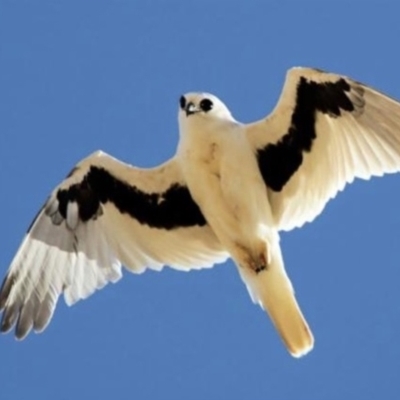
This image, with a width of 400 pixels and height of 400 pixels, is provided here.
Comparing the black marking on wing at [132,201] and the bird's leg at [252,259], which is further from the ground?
the black marking on wing at [132,201]

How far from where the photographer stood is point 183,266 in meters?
13.2

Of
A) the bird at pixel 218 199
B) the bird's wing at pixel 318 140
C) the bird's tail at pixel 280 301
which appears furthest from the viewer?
the bird's wing at pixel 318 140

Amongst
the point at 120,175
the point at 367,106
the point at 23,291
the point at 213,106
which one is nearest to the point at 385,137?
the point at 367,106

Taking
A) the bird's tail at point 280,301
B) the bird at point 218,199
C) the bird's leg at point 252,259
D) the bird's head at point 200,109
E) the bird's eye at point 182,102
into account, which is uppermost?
the bird's eye at point 182,102

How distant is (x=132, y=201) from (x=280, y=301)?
172 centimetres

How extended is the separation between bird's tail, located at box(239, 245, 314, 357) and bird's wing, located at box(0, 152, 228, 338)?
578 millimetres

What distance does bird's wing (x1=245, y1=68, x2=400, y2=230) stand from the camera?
1262 centimetres

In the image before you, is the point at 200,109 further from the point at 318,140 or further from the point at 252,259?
the point at 252,259

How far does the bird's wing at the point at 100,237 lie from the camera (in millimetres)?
13141

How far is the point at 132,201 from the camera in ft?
43.8

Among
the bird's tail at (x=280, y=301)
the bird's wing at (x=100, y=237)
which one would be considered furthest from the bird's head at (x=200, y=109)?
the bird's tail at (x=280, y=301)

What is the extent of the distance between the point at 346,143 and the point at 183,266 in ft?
5.76

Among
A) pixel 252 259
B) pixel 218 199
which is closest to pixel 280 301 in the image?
pixel 252 259

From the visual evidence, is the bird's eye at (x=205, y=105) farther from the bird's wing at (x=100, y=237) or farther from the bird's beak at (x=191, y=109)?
the bird's wing at (x=100, y=237)
